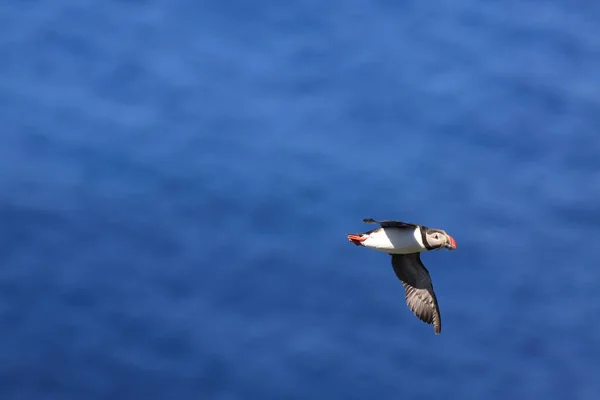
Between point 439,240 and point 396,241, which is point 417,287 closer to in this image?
point 396,241

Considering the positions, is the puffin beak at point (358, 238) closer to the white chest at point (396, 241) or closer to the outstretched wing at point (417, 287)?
the white chest at point (396, 241)

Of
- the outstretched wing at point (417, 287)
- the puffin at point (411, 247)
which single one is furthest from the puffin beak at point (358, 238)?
the outstretched wing at point (417, 287)

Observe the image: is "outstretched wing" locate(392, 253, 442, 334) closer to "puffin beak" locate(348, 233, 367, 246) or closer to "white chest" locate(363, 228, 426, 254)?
"white chest" locate(363, 228, 426, 254)

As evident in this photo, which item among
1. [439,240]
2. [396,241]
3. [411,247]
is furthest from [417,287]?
[439,240]

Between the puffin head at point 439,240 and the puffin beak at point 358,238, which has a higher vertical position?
the puffin beak at point 358,238

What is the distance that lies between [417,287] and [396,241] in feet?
3.54

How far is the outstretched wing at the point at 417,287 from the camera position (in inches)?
540

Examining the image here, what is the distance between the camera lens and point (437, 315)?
1370cm

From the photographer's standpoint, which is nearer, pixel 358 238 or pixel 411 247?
pixel 411 247

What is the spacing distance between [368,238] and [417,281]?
1.12 metres

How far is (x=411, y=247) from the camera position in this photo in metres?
13.1

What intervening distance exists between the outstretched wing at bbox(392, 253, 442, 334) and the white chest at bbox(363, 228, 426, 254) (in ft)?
1.82

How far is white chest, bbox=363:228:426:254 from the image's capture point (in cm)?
1301

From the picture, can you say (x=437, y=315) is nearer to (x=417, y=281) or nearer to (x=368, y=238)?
(x=417, y=281)
